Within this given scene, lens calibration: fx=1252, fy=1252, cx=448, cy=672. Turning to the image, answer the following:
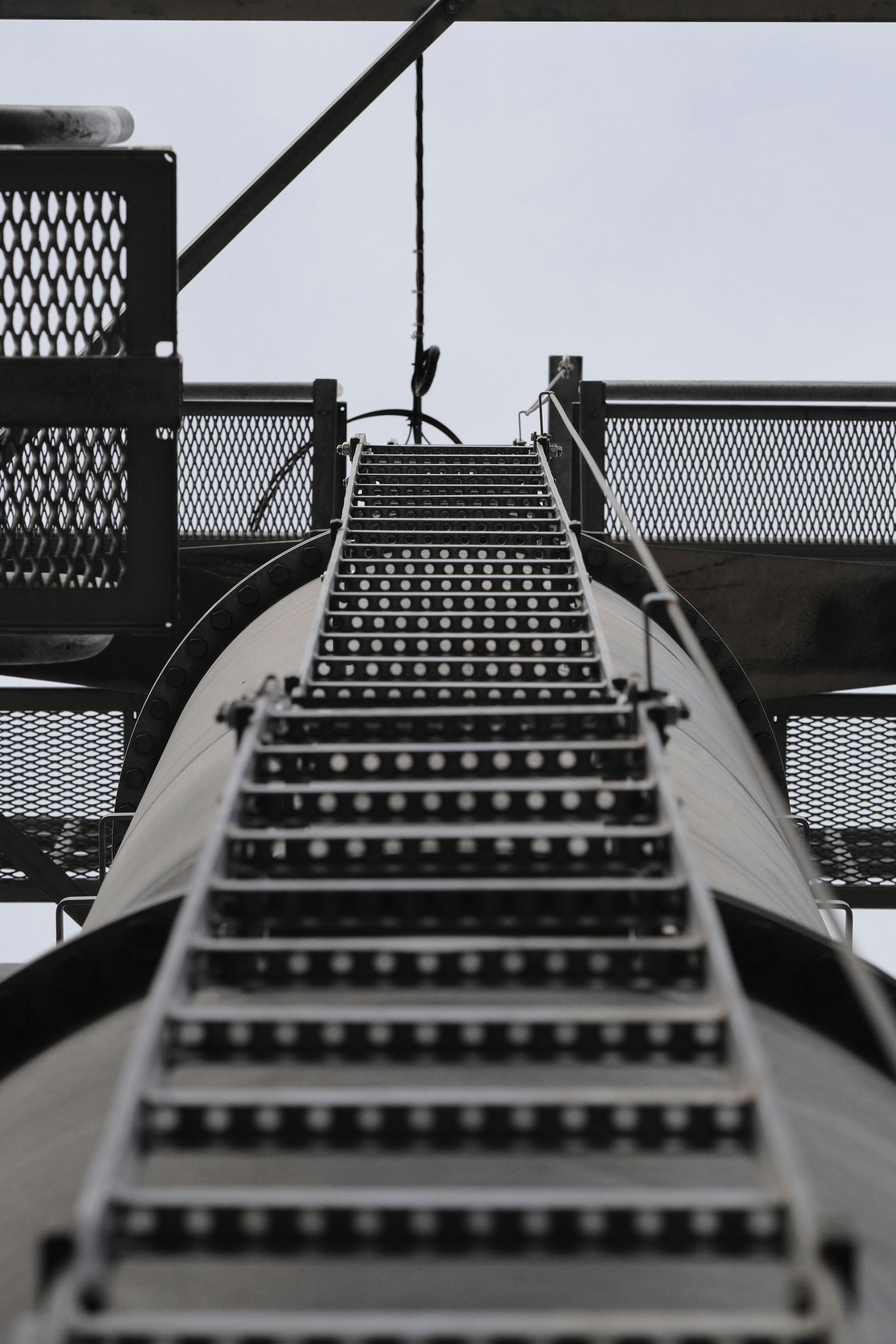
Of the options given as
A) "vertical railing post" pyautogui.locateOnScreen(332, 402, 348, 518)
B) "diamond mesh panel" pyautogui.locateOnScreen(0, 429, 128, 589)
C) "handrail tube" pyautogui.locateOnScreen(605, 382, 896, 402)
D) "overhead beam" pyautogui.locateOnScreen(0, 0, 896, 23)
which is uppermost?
"overhead beam" pyautogui.locateOnScreen(0, 0, 896, 23)

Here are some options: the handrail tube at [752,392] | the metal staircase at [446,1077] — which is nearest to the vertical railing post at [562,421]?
the handrail tube at [752,392]

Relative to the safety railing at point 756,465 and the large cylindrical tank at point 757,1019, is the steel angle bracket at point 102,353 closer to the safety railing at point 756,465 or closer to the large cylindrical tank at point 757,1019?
the large cylindrical tank at point 757,1019

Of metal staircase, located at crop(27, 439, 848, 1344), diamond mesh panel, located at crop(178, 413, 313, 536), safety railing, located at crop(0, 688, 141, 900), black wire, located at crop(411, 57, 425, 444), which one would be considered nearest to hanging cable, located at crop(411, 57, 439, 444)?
black wire, located at crop(411, 57, 425, 444)

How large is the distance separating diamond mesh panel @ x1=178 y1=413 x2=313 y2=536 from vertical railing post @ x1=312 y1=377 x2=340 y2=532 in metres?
0.21

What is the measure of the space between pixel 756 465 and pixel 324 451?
3.58 meters

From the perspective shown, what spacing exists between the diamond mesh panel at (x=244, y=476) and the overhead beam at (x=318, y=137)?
1.63 m

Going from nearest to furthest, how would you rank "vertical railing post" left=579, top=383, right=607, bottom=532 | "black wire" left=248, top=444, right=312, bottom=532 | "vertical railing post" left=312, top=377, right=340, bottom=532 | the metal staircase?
the metal staircase
"vertical railing post" left=312, top=377, right=340, bottom=532
"vertical railing post" left=579, top=383, right=607, bottom=532
"black wire" left=248, top=444, right=312, bottom=532

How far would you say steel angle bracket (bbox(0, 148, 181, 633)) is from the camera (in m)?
6.07

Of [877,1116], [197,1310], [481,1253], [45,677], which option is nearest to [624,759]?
[877,1116]

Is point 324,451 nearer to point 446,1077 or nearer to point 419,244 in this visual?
point 419,244

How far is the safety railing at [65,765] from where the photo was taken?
36.2ft

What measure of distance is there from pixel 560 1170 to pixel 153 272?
4.95 m

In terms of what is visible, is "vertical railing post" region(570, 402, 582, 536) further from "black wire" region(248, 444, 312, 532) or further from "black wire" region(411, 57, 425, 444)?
"black wire" region(248, 444, 312, 532)

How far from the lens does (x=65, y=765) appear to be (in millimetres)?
11172
